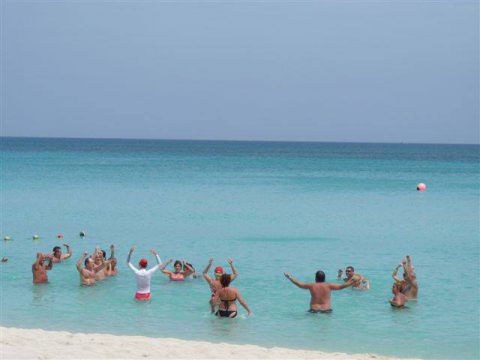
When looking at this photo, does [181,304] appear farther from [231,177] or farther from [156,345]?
[231,177]

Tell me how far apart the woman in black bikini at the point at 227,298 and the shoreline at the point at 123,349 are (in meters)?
1.77

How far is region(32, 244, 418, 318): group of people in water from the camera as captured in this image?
14281 mm

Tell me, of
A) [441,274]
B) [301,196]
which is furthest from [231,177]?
[441,274]

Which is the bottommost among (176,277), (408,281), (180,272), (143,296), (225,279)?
(143,296)

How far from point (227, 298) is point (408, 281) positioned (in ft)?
14.8

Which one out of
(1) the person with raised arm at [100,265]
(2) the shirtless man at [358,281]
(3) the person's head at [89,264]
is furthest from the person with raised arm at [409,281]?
(3) the person's head at [89,264]

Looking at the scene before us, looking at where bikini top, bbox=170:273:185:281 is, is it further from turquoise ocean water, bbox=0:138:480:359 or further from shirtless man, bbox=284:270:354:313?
shirtless man, bbox=284:270:354:313

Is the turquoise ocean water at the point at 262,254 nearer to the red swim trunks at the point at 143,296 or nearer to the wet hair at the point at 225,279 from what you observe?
the red swim trunks at the point at 143,296

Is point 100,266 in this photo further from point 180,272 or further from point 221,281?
point 221,281

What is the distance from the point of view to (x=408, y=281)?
16.2m

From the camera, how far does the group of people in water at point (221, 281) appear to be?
14281mm

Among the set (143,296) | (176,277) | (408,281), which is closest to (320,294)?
(408,281)

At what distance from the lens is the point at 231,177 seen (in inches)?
2354

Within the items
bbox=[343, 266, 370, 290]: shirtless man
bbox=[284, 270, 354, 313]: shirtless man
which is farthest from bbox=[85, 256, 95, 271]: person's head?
bbox=[343, 266, 370, 290]: shirtless man
